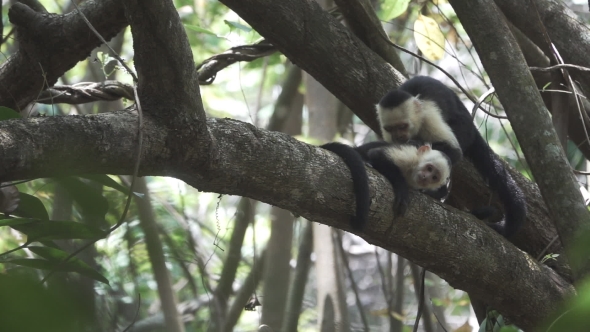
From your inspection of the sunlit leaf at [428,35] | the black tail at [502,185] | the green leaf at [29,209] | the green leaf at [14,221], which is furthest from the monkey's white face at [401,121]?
the green leaf at [14,221]

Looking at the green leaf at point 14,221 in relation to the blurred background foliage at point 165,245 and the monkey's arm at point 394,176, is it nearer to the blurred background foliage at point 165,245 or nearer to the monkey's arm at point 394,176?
the blurred background foliage at point 165,245

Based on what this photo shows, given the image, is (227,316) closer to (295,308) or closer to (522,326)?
(295,308)

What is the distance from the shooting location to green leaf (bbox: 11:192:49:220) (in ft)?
6.20

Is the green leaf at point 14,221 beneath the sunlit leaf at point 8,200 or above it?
beneath

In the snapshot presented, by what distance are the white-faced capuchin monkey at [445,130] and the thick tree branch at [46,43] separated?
1.39 meters

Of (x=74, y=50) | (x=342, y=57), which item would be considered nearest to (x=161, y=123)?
(x=74, y=50)

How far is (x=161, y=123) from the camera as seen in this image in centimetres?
180

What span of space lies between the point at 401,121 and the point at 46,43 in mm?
1748

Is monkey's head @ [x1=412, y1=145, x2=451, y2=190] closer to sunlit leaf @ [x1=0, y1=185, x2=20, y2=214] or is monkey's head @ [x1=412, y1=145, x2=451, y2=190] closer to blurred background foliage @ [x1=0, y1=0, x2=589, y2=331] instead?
blurred background foliage @ [x1=0, y1=0, x2=589, y2=331]

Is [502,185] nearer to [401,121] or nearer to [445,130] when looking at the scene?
[445,130]

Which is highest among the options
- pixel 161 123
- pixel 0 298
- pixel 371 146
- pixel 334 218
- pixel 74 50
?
pixel 74 50

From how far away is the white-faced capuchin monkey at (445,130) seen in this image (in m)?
2.99

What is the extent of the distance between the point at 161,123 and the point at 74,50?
1224 mm

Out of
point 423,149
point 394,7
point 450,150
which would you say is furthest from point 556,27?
point 423,149
